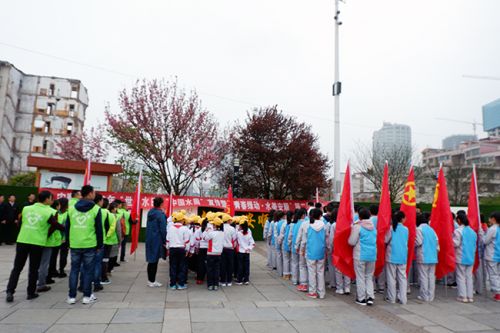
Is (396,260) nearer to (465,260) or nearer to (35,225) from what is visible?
(465,260)

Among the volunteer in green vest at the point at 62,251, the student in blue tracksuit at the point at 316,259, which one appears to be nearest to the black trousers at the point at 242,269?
the student in blue tracksuit at the point at 316,259

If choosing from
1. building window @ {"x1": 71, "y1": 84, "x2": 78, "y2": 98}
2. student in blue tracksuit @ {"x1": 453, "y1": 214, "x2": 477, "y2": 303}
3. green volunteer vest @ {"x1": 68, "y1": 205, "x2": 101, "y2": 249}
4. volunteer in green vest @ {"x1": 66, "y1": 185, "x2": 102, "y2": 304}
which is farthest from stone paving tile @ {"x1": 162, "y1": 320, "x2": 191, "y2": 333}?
building window @ {"x1": 71, "y1": 84, "x2": 78, "y2": 98}

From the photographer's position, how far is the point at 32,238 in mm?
6340

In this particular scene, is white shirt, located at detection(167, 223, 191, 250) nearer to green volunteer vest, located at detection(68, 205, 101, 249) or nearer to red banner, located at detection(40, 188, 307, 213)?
green volunteer vest, located at detection(68, 205, 101, 249)

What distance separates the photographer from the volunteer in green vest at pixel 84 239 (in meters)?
6.27

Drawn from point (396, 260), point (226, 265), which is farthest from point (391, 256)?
point (226, 265)

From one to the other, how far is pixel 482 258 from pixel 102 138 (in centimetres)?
2005

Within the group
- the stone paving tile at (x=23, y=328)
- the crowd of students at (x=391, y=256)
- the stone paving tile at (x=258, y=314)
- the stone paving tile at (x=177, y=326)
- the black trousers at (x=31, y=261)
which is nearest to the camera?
the stone paving tile at (x=23, y=328)

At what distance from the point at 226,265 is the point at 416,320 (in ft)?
14.3

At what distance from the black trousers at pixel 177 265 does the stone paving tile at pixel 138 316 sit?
1.78m

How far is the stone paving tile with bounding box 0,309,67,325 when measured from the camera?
5.15 meters

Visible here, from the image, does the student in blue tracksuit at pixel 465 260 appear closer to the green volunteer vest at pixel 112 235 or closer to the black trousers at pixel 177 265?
the black trousers at pixel 177 265

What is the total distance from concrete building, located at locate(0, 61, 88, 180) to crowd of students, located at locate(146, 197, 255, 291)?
47969mm

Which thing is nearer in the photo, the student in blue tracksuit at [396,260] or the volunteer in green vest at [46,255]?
the volunteer in green vest at [46,255]
